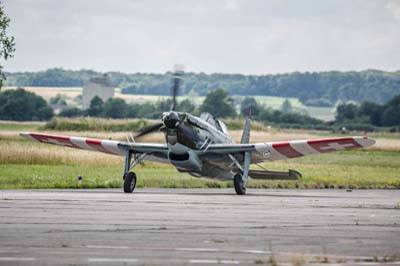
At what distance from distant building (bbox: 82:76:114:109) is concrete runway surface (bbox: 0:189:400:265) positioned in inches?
4953

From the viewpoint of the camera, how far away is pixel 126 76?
19000cm

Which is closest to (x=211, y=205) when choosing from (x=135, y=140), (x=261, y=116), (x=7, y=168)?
(x=135, y=140)

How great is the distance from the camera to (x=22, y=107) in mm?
98312

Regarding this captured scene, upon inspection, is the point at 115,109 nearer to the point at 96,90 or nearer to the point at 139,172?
the point at 96,90

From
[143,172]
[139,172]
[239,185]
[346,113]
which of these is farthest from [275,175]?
[346,113]

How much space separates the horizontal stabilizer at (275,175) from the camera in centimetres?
2716

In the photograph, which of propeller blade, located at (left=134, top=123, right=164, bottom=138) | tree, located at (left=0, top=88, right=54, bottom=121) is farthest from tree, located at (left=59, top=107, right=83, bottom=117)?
propeller blade, located at (left=134, top=123, right=164, bottom=138)

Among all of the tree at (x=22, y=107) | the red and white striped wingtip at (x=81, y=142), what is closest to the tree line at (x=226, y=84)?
the tree at (x=22, y=107)

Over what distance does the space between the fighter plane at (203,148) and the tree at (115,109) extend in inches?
2809

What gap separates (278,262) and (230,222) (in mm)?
4604

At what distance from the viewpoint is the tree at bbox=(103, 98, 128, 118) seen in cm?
10209

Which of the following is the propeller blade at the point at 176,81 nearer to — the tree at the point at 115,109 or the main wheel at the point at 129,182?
the main wheel at the point at 129,182

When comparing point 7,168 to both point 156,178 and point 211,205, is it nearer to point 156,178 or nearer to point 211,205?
point 156,178

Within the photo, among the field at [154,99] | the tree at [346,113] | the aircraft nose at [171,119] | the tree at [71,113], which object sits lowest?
the field at [154,99]
